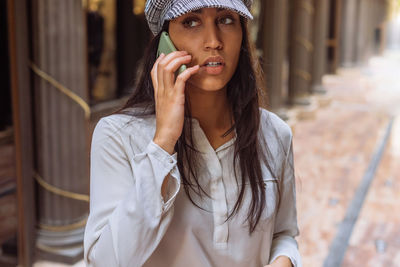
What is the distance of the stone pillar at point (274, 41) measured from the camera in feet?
32.7

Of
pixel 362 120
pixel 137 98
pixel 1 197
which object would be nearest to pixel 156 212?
pixel 137 98

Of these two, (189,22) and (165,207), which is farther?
(189,22)

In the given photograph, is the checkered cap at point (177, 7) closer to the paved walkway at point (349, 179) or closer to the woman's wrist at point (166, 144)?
the woman's wrist at point (166, 144)

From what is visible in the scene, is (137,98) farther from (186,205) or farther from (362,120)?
(362,120)

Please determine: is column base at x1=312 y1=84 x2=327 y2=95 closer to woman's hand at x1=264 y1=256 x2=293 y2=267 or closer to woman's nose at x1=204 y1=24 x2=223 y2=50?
woman's hand at x1=264 y1=256 x2=293 y2=267

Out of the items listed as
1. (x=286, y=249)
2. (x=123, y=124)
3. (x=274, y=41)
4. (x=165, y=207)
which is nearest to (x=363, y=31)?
(x=274, y=41)

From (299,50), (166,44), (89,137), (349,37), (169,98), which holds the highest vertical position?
(166,44)

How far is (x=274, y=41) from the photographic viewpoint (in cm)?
1005

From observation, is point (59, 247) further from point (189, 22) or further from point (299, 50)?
point (299, 50)

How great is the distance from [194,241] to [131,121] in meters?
0.37

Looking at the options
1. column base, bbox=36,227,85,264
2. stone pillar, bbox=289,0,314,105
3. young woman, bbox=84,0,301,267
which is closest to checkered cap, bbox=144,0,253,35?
young woman, bbox=84,0,301,267

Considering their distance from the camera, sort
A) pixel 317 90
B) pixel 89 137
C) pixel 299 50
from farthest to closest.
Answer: pixel 317 90 → pixel 299 50 → pixel 89 137

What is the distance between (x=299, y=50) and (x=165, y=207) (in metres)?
11.2

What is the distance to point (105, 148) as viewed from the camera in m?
1.43
